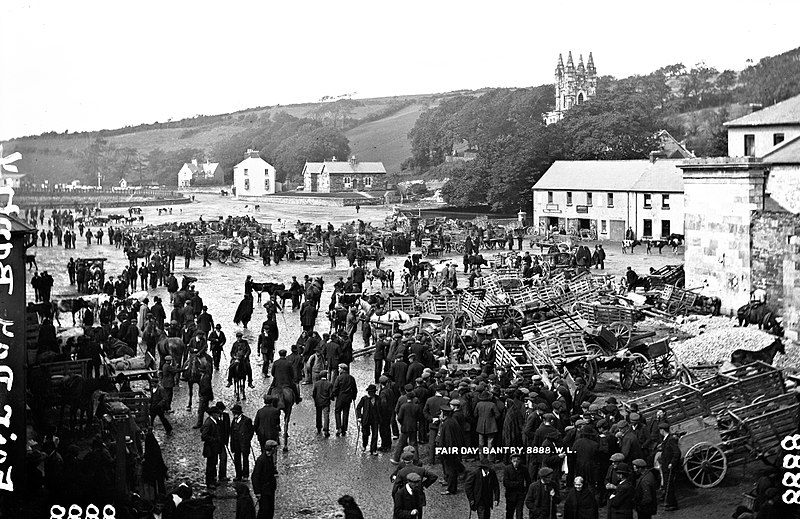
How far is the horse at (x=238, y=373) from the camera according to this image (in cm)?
1912

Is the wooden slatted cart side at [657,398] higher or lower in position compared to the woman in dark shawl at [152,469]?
higher

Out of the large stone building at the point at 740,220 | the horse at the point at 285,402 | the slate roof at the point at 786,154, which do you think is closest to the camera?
the horse at the point at 285,402

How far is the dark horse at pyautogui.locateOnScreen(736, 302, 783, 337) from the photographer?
75.0ft

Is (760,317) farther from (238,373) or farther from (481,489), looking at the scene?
(481,489)

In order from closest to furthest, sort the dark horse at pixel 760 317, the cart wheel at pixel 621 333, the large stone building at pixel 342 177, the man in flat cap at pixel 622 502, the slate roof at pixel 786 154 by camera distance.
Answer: the man in flat cap at pixel 622 502 < the cart wheel at pixel 621 333 < the dark horse at pixel 760 317 < the slate roof at pixel 786 154 < the large stone building at pixel 342 177

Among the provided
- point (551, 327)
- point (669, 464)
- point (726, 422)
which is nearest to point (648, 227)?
point (551, 327)

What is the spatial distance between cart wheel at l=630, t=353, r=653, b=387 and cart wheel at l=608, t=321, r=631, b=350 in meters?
0.75

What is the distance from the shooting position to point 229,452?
15.6 metres

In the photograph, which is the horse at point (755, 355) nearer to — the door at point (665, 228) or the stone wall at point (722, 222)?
the stone wall at point (722, 222)

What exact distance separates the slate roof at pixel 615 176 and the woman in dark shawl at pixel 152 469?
148 feet

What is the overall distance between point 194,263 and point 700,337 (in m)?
30.1

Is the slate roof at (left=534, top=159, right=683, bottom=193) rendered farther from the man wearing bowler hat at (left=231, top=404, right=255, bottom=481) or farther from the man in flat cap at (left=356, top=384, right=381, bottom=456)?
the man wearing bowler hat at (left=231, top=404, right=255, bottom=481)

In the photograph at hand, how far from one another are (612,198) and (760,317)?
3467cm

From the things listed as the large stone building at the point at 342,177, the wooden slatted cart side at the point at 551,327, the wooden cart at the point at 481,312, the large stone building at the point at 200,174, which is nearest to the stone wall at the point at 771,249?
the wooden slatted cart side at the point at 551,327
